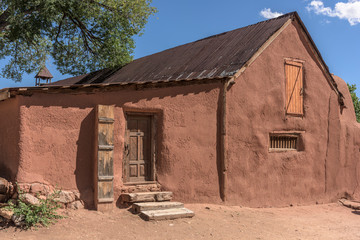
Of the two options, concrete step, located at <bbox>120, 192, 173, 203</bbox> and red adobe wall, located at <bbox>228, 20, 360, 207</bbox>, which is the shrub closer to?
concrete step, located at <bbox>120, 192, 173, 203</bbox>

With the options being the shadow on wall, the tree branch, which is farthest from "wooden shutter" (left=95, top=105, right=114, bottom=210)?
the tree branch

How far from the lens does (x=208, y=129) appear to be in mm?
9328

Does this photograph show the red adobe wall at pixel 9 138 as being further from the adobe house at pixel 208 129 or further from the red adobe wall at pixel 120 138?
the red adobe wall at pixel 120 138

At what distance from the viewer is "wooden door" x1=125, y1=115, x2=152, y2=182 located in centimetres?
868

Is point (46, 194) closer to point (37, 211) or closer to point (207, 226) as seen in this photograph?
point (37, 211)

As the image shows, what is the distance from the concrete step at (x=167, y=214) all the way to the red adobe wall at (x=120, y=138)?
863 mm

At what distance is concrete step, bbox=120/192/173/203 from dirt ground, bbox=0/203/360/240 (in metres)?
0.29

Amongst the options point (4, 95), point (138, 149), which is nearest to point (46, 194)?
point (4, 95)

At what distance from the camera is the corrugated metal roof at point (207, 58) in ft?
34.3

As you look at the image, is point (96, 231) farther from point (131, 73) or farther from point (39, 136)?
point (131, 73)

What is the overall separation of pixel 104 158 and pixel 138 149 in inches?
45.9

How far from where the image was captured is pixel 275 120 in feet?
34.7

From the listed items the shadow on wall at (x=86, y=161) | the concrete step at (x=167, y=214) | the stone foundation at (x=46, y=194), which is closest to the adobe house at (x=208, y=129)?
the shadow on wall at (x=86, y=161)

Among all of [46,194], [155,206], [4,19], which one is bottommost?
[155,206]
